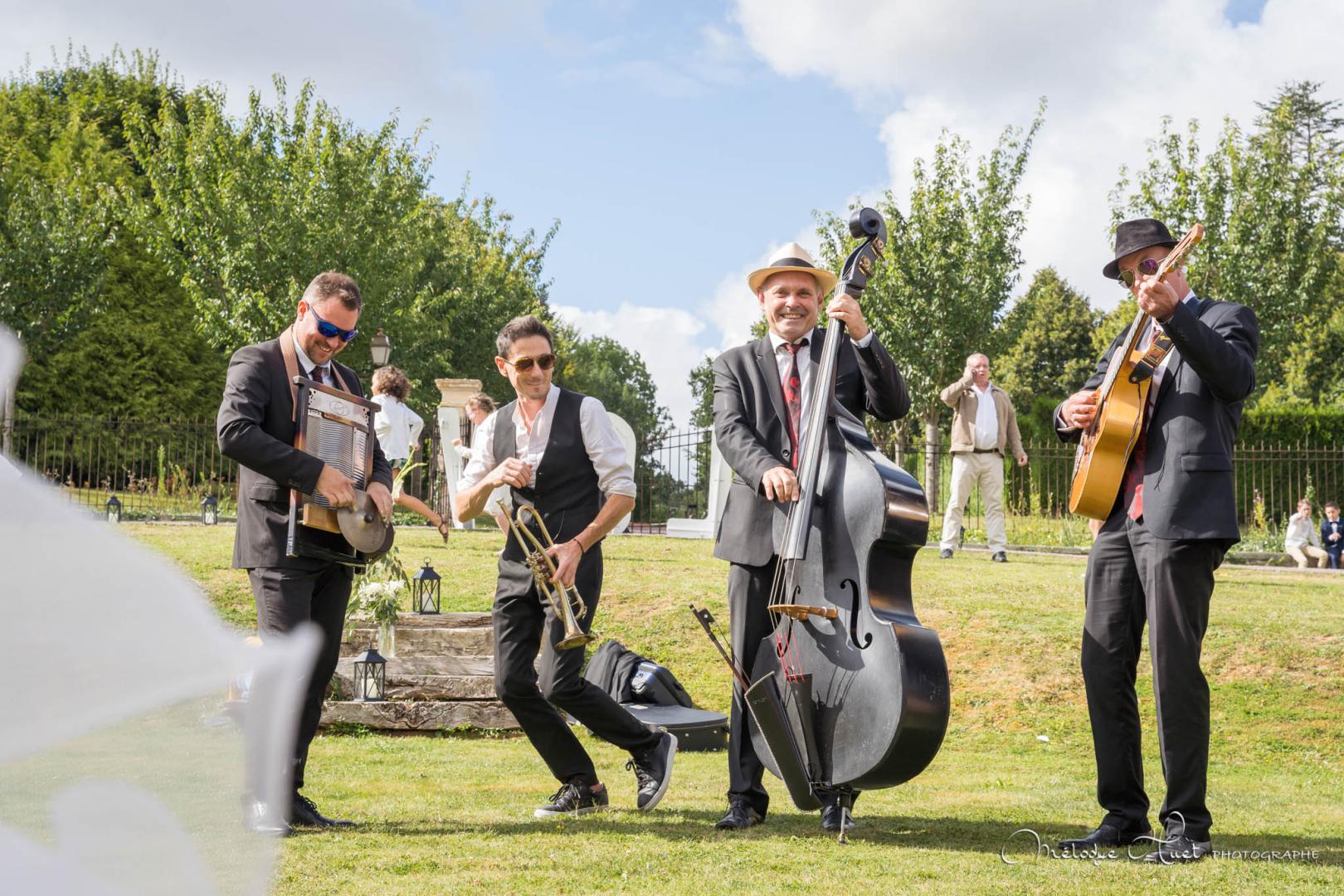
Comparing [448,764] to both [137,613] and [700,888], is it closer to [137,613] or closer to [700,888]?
[700,888]

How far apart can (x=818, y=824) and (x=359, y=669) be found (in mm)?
4408

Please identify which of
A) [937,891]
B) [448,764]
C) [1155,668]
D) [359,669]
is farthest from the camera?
[359,669]

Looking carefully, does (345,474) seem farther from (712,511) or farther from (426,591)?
(712,511)

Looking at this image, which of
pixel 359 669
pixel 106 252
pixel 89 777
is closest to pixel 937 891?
pixel 89 777

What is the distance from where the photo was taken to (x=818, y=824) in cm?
503

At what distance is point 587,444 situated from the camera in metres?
5.50

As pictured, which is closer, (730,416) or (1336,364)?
(730,416)

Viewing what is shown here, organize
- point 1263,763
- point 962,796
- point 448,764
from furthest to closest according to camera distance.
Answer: point 1263,763 < point 448,764 < point 962,796

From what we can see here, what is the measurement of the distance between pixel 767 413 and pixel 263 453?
2.08 metres

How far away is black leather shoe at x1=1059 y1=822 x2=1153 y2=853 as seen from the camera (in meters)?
4.55

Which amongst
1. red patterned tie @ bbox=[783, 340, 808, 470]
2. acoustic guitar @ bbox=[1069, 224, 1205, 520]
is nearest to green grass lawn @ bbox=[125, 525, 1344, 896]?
acoustic guitar @ bbox=[1069, 224, 1205, 520]

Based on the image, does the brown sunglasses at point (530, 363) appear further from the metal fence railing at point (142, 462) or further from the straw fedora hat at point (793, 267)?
the metal fence railing at point (142, 462)

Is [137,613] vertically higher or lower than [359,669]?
higher

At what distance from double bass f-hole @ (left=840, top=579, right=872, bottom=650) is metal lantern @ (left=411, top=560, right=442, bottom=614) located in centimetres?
587
